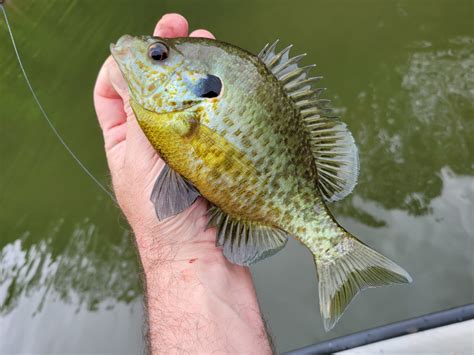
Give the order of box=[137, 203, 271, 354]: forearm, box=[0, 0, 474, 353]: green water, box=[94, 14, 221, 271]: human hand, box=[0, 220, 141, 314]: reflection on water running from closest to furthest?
box=[137, 203, 271, 354]: forearm, box=[94, 14, 221, 271]: human hand, box=[0, 0, 474, 353]: green water, box=[0, 220, 141, 314]: reflection on water

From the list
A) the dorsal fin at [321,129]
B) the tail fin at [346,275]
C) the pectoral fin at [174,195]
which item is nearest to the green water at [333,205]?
the tail fin at [346,275]

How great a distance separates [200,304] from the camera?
1821 mm

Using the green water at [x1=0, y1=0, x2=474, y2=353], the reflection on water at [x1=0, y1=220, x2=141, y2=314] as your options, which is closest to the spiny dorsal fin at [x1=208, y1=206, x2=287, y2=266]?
the green water at [x1=0, y1=0, x2=474, y2=353]

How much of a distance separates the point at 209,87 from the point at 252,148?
9.3 inches

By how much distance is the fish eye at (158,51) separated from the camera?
1.40 metres

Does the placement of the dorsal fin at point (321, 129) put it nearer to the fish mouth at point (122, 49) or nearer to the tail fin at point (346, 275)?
the tail fin at point (346, 275)

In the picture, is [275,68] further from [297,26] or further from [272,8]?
[272,8]

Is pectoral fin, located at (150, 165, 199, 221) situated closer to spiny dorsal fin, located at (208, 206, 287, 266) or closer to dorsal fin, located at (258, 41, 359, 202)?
spiny dorsal fin, located at (208, 206, 287, 266)

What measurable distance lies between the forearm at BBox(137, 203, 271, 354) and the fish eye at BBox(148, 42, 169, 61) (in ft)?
2.70

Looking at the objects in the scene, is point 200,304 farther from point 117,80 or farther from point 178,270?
point 117,80

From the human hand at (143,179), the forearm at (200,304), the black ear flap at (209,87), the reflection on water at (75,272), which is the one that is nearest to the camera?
the black ear flap at (209,87)

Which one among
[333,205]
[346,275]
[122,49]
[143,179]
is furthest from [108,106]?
[333,205]

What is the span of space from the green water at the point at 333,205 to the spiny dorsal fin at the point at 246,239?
1.41 m

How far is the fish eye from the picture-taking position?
140cm
